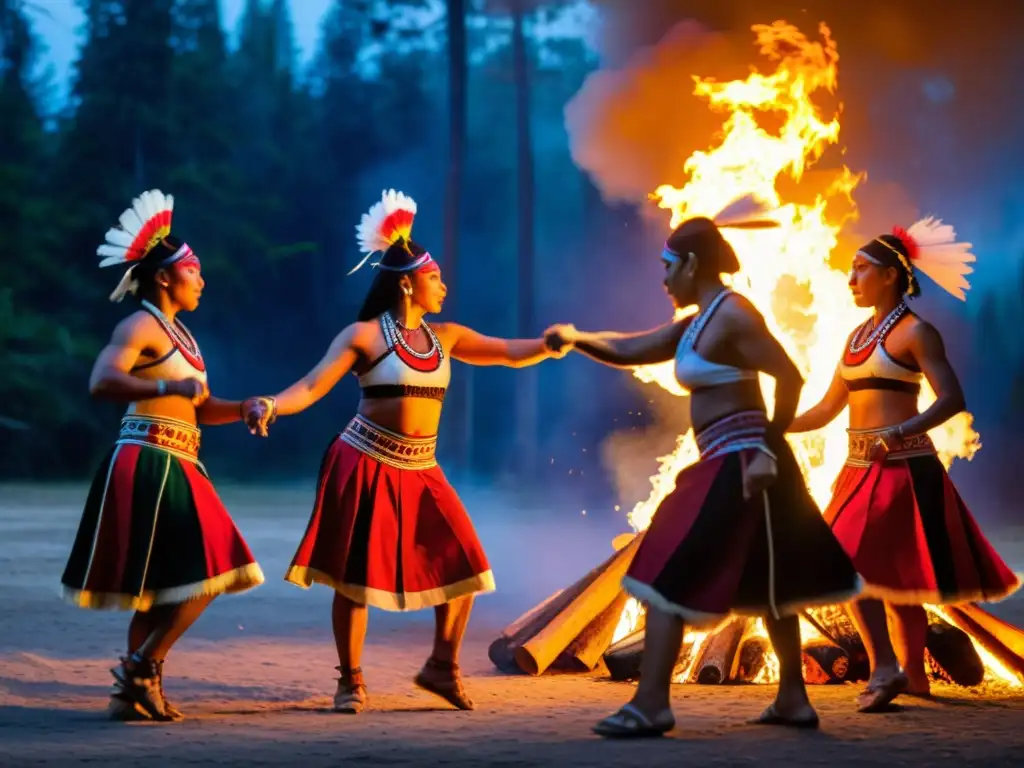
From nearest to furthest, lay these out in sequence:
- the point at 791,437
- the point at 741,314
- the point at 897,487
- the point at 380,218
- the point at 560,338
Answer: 1. the point at 741,314
2. the point at 560,338
3. the point at 897,487
4. the point at 380,218
5. the point at 791,437

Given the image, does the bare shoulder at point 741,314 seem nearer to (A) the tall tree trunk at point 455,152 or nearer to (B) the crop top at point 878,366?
(B) the crop top at point 878,366

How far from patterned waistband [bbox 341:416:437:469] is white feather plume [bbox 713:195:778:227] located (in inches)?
53.8

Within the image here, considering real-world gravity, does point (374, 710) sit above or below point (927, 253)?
below

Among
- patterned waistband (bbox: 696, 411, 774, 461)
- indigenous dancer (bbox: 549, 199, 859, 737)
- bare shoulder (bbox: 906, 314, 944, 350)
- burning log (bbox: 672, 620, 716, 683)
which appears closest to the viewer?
indigenous dancer (bbox: 549, 199, 859, 737)

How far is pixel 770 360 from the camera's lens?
4777 mm

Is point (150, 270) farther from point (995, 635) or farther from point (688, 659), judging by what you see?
point (995, 635)

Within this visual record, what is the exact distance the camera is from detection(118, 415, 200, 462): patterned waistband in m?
5.27

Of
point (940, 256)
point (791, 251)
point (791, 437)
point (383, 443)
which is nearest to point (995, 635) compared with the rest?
point (791, 437)

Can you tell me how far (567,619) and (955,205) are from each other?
1438cm

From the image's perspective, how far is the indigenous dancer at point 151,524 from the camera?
5.13 metres

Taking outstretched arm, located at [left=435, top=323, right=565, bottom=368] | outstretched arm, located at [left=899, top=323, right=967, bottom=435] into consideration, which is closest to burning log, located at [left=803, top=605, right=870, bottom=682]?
outstretched arm, located at [left=899, top=323, right=967, bottom=435]

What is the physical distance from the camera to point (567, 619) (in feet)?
21.8

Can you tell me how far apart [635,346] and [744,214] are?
0.70 meters

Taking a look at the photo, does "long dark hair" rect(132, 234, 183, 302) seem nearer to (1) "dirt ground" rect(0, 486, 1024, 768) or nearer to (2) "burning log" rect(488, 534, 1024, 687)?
(1) "dirt ground" rect(0, 486, 1024, 768)
